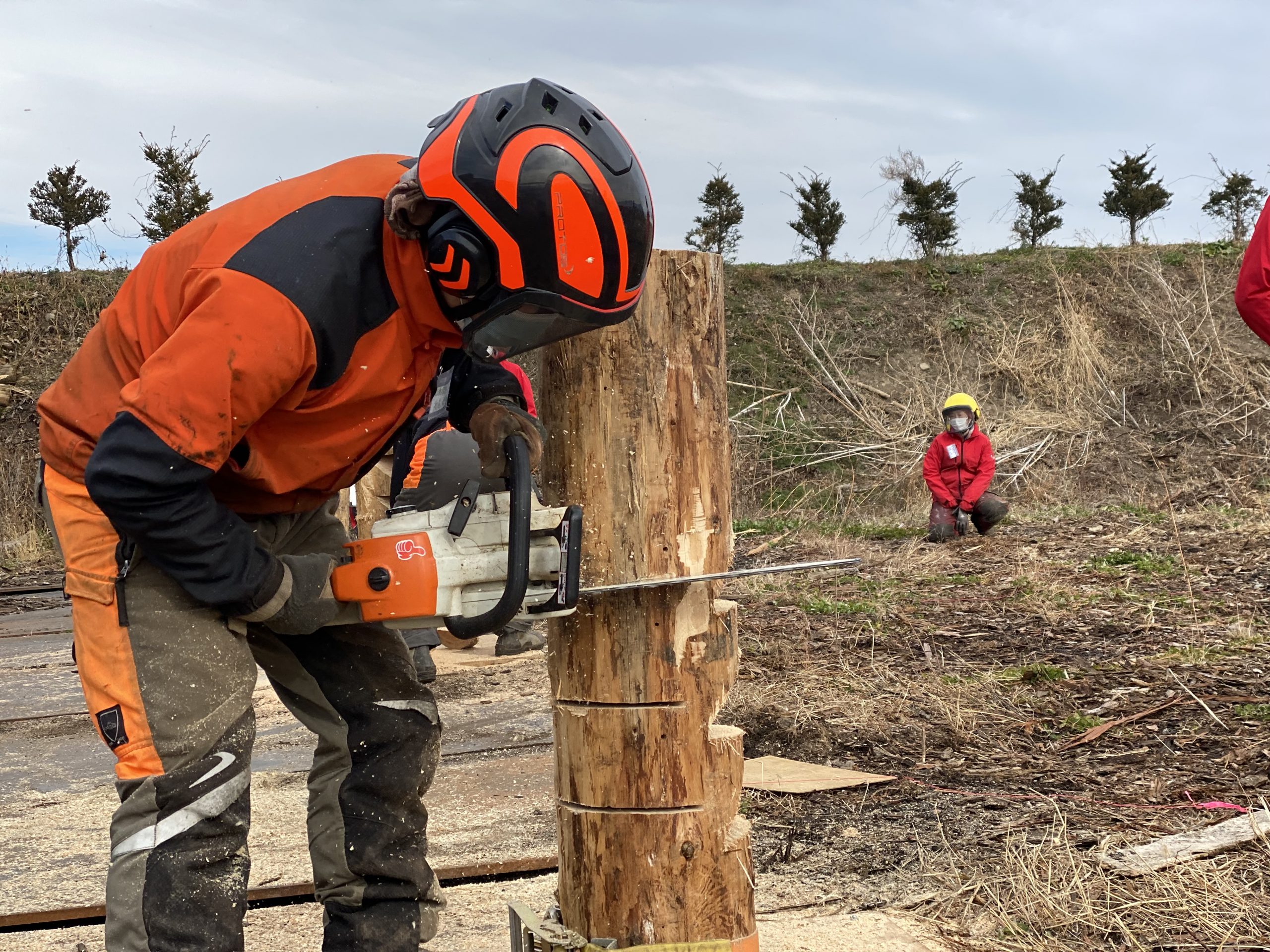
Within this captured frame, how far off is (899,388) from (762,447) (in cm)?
229

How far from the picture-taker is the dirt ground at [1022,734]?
105 inches

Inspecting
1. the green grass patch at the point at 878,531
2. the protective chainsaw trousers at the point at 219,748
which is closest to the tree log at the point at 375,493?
the protective chainsaw trousers at the point at 219,748

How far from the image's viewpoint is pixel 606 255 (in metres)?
1.97

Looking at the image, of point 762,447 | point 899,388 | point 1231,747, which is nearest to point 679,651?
point 1231,747

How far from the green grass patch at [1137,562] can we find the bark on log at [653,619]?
18.9 feet

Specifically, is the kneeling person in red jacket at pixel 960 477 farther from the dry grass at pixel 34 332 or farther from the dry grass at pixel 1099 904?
the dry grass at pixel 34 332

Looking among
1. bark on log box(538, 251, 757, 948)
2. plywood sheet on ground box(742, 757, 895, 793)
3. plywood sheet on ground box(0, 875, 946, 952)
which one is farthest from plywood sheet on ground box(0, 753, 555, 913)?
bark on log box(538, 251, 757, 948)

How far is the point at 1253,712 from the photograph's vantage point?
4.04 metres

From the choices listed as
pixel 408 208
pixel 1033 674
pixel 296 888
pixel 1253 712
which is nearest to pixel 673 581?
pixel 408 208

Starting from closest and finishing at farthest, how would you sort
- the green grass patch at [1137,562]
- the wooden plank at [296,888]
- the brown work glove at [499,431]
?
the brown work glove at [499,431], the wooden plank at [296,888], the green grass patch at [1137,562]

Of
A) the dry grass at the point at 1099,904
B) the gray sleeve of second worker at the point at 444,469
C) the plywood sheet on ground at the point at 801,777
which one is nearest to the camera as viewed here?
the dry grass at the point at 1099,904

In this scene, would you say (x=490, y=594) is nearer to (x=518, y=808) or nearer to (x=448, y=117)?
(x=448, y=117)

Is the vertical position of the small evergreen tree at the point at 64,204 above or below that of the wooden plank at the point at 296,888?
above

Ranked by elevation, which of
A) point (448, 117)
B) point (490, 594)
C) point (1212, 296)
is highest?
point (1212, 296)
